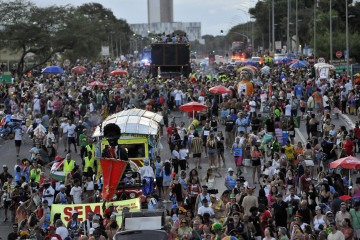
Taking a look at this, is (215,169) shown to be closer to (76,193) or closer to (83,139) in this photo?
(83,139)

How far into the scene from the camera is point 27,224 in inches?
834

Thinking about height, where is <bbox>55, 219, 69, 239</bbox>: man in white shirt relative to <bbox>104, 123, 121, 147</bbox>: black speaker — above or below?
below

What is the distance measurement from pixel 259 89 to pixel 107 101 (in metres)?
7.04

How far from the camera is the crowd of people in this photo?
20359mm

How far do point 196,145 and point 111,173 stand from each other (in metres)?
9.06

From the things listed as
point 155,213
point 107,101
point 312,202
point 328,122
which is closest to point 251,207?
point 312,202

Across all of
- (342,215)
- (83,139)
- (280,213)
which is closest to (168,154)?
(83,139)

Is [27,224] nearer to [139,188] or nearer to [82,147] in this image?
[139,188]

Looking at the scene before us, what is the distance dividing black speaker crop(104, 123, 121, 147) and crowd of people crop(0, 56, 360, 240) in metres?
1.10

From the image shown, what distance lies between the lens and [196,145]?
31.8 metres

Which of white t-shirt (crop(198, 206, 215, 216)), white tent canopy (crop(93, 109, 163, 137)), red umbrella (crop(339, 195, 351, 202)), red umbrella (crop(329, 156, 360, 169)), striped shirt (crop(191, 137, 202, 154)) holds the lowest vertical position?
white t-shirt (crop(198, 206, 215, 216))

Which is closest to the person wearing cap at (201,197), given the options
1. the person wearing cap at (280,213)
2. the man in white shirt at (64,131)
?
the person wearing cap at (280,213)

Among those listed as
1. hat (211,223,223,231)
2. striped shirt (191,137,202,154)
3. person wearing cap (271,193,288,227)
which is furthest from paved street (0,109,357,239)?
hat (211,223,223,231)

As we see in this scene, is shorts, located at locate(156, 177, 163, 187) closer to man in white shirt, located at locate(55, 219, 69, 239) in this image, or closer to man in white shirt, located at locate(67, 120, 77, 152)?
man in white shirt, located at locate(55, 219, 69, 239)
